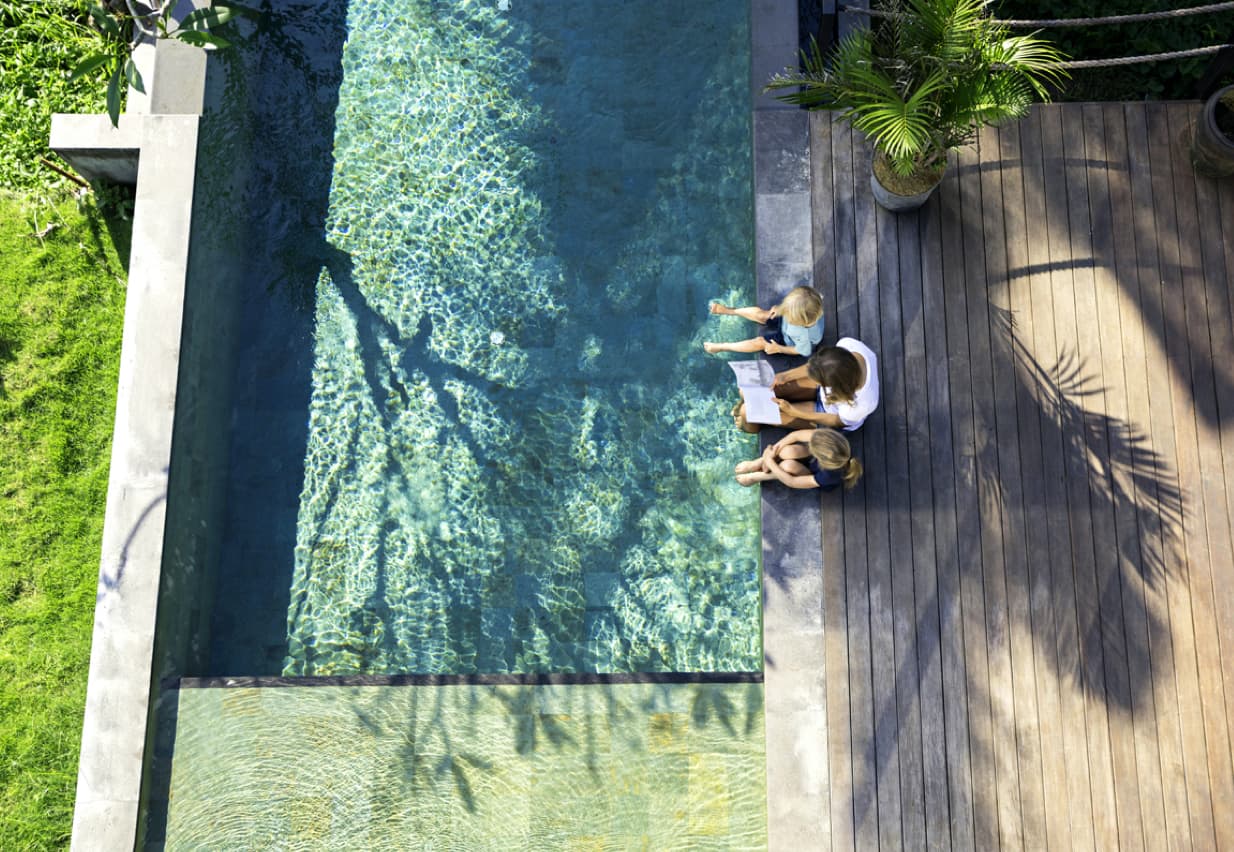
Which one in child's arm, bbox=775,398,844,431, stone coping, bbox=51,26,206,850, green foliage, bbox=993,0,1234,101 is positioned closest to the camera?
stone coping, bbox=51,26,206,850

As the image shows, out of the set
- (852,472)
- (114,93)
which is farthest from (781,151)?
(114,93)

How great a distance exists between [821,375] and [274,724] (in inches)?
138

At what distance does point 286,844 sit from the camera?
175 inches

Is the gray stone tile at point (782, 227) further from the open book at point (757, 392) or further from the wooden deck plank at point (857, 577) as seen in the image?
the open book at point (757, 392)

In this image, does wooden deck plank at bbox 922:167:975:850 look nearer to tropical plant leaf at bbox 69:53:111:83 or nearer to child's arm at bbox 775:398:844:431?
child's arm at bbox 775:398:844:431

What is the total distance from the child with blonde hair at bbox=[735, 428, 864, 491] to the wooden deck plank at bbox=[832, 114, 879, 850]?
1.03 feet

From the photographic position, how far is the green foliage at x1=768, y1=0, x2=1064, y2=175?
164 inches

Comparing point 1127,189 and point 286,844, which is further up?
point 1127,189

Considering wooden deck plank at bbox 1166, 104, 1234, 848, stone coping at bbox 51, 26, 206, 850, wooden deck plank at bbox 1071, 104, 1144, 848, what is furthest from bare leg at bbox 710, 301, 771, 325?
stone coping at bbox 51, 26, 206, 850

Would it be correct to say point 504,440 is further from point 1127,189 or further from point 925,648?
point 1127,189

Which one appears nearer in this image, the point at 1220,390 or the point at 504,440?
the point at 1220,390

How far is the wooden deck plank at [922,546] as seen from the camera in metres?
4.47

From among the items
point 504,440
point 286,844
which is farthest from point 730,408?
point 286,844

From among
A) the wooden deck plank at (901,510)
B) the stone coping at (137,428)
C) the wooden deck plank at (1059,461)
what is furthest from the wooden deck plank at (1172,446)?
the stone coping at (137,428)
